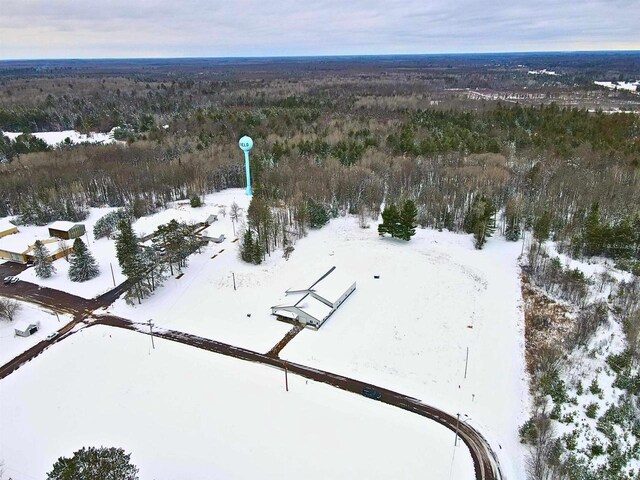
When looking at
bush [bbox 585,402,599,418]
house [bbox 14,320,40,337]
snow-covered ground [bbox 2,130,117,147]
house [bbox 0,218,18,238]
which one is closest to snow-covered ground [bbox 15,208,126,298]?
house [bbox 0,218,18,238]

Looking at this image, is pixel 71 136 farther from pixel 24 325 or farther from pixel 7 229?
pixel 24 325

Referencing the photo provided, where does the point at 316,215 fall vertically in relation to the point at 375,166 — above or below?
below

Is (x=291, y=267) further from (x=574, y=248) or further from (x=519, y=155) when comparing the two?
(x=519, y=155)

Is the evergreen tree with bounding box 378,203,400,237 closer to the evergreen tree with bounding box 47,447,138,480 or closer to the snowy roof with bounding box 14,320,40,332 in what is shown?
the snowy roof with bounding box 14,320,40,332

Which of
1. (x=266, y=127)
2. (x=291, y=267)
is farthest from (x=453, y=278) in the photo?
(x=266, y=127)

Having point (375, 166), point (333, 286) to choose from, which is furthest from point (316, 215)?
point (375, 166)

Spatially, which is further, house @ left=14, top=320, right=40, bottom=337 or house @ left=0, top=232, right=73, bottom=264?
house @ left=0, top=232, right=73, bottom=264
